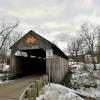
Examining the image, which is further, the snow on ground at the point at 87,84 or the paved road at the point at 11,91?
the snow on ground at the point at 87,84

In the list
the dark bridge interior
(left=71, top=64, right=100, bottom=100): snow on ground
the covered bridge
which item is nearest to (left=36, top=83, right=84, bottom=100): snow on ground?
the covered bridge

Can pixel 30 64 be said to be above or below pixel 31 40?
below

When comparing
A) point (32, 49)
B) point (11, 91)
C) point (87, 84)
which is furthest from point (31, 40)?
point (87, 84)

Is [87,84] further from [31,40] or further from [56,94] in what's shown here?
[56,94]

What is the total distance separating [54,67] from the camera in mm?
18484

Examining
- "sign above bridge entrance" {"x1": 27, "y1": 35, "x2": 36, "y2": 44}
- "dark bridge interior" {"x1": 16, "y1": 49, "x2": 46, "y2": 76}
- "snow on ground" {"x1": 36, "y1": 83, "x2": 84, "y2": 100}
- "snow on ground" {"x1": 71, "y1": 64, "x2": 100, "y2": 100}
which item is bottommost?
"snow on ground" {"x1": 71, "y1": 64, "x2": 100, "y2": 100}

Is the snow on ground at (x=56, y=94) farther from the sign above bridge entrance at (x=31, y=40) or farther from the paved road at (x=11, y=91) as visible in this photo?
the sign above bridge entrance at (x=31, y=40)

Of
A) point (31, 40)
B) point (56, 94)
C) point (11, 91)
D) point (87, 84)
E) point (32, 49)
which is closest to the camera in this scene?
point (56, 94)

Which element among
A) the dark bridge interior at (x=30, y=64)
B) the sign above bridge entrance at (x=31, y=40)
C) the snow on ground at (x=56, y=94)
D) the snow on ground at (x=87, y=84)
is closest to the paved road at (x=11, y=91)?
the snow on ground at (x=56, y=94)

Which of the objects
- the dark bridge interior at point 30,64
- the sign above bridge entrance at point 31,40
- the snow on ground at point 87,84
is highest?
the sign above bridge entrance at point 31,40

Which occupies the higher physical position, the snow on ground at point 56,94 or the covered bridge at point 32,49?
the covered bridge at point 32,49

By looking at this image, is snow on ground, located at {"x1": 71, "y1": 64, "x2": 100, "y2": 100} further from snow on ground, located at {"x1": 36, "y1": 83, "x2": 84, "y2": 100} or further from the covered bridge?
snow on ground, located at {"x1": 36, "y1": 83, "x2": 84, "y2": 100}

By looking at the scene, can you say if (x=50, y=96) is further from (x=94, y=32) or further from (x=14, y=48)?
(x=94, y=32)

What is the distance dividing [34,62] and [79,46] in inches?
1917
